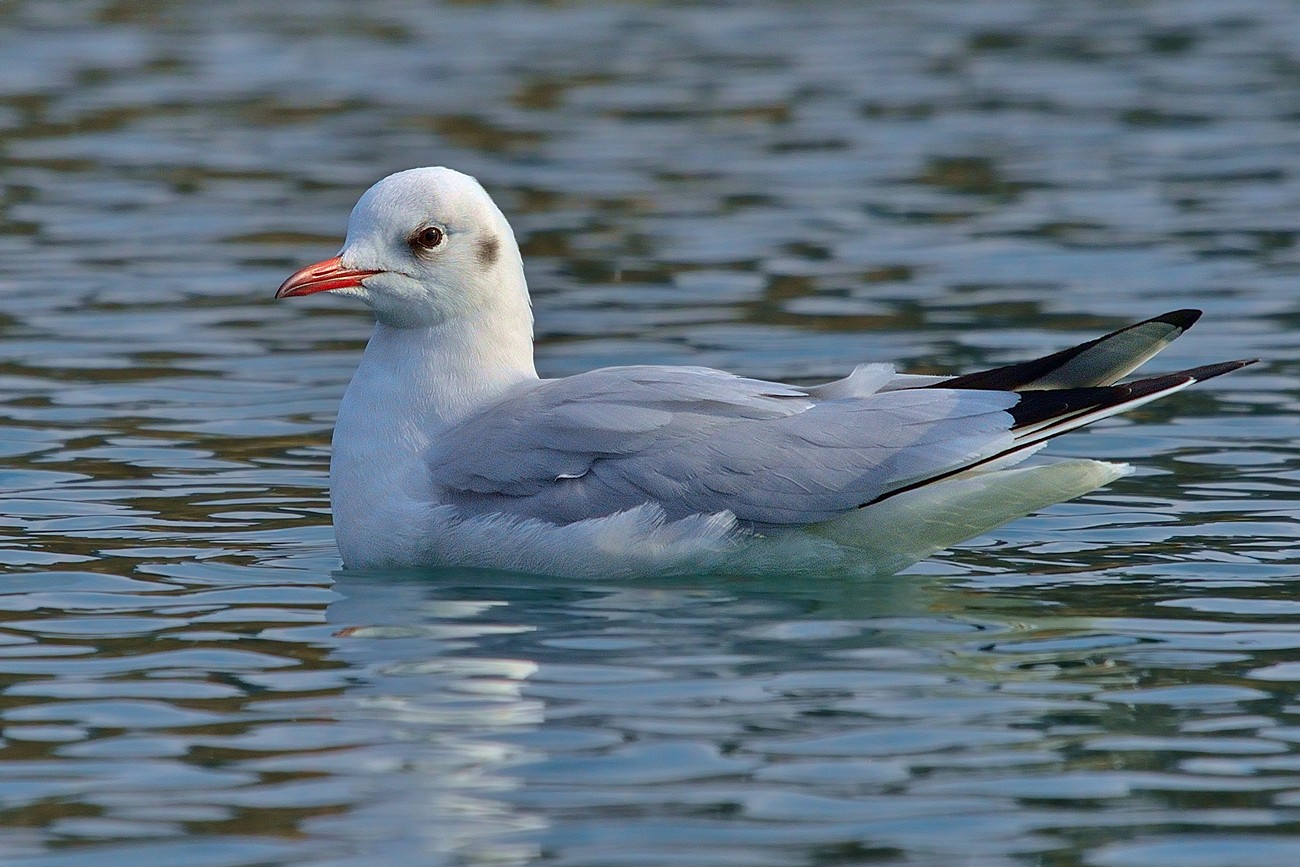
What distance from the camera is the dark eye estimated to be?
721cm

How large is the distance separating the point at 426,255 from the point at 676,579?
4.35 ft

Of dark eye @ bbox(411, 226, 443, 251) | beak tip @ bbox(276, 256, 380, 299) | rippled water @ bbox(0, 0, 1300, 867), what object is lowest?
rippled water @ bbox(0, 0, 1300, 867)

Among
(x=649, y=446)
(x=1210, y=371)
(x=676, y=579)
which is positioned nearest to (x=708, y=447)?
(x=649, y=446)

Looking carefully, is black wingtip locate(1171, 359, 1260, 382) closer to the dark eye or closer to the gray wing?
the gray wing

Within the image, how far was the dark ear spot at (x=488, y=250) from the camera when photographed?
24.0 ft

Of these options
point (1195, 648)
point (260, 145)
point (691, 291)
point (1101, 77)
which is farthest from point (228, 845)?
point (1101, 77)

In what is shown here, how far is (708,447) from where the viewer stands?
6762mm

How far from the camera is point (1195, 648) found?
615cm

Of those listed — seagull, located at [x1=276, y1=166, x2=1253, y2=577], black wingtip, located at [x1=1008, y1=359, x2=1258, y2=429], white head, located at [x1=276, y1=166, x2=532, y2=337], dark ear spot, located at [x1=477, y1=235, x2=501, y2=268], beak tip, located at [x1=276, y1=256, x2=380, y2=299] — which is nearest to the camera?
black wingtip, located at [x1=1008, y1=359, x2=1258, y2=429]

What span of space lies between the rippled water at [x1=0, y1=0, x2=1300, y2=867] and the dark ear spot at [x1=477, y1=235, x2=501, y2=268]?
1064 millimetres

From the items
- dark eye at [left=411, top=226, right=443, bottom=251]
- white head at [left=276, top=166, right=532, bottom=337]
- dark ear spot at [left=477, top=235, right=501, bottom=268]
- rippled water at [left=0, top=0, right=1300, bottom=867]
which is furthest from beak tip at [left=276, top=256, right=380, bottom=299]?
rippled water at [left=0, top=0, right=1300, bottom=867]

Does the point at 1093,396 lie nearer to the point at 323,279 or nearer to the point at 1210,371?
the point at 1210,371

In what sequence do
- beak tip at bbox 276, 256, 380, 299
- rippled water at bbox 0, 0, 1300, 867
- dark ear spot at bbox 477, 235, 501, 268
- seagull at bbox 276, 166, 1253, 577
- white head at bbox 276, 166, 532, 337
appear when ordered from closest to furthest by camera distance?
rippled water at bbox 0, 0, 1300, 867
seagull at bbox 276, 166, 1253, 577
beak tip at bbox 276, 256, 380, 299
white head at bbox 276, 166, 532, 337
dark ear spot at bbox 477, 235, 501, 268

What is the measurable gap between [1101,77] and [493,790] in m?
14.7
